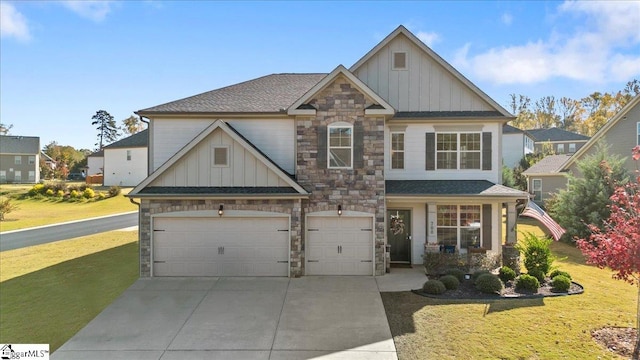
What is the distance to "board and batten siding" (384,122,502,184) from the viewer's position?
14.0 meters

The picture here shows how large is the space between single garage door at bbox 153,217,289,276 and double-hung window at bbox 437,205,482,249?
606 centimetres

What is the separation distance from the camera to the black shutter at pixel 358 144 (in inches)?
492

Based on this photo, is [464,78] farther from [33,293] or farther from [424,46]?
[33,293]

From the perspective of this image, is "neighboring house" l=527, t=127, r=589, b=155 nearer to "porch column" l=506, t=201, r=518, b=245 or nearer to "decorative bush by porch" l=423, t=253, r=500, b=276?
"porch column" l=506, t=201, r=518, b=245

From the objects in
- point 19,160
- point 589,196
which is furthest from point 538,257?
point 19,160

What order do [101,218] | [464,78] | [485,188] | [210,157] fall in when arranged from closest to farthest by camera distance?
[210,157] < [485,188] < [464,78] < [101,218]

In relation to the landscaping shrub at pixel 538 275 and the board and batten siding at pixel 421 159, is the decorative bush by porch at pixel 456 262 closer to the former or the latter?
the landscaping shrub at pixel 538 275

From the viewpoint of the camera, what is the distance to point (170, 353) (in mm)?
7305

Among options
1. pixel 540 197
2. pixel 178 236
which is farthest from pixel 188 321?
pixel 540 197

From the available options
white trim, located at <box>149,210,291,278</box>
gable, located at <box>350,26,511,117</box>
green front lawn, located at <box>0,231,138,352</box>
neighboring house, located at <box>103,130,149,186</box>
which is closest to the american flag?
gable, located at <box>350,26,511,117</box>

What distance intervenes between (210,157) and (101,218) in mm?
18288

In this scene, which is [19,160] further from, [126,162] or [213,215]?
[213,215]

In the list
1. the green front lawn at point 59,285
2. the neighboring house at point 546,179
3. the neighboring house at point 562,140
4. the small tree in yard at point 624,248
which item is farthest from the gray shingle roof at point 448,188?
the neighboring house at point 562,140

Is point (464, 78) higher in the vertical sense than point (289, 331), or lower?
higher
